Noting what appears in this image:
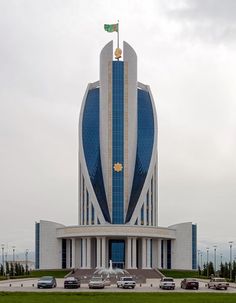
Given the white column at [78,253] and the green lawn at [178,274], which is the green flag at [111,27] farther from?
the green lawn at [178,274]

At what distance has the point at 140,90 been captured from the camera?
359 feet

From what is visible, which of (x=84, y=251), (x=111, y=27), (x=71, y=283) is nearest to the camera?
(x=71, y=283)

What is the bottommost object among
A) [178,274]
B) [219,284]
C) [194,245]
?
[178,274]

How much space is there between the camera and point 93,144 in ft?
345

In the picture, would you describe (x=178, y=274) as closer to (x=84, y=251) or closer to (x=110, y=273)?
(x=84, y=251)

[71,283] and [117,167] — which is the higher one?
[117,167]

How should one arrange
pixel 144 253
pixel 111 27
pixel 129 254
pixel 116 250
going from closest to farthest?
pixel 129 254, pixel 144 253, pixel 116 250, pixel 111 27

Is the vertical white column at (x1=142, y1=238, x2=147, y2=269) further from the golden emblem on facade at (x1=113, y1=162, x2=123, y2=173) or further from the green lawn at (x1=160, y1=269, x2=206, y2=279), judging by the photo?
the golden emblem on facade at (x1=113, y1=162, x2=123, y2=173)

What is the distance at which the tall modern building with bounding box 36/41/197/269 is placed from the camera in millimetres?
100062

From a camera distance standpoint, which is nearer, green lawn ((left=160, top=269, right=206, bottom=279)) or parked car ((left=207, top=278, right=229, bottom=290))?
parked car ((left=207, top=278, right=229, bottom=290))

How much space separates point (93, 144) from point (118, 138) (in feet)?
13.0

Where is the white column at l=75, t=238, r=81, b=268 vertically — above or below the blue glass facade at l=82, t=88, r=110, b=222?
below

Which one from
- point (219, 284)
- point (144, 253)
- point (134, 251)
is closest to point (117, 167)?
point (134, 251)

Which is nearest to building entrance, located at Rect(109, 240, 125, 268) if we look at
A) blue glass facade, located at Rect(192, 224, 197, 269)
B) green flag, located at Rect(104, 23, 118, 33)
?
blue glass facade, located at Rect(192, 224, 197, 269)
